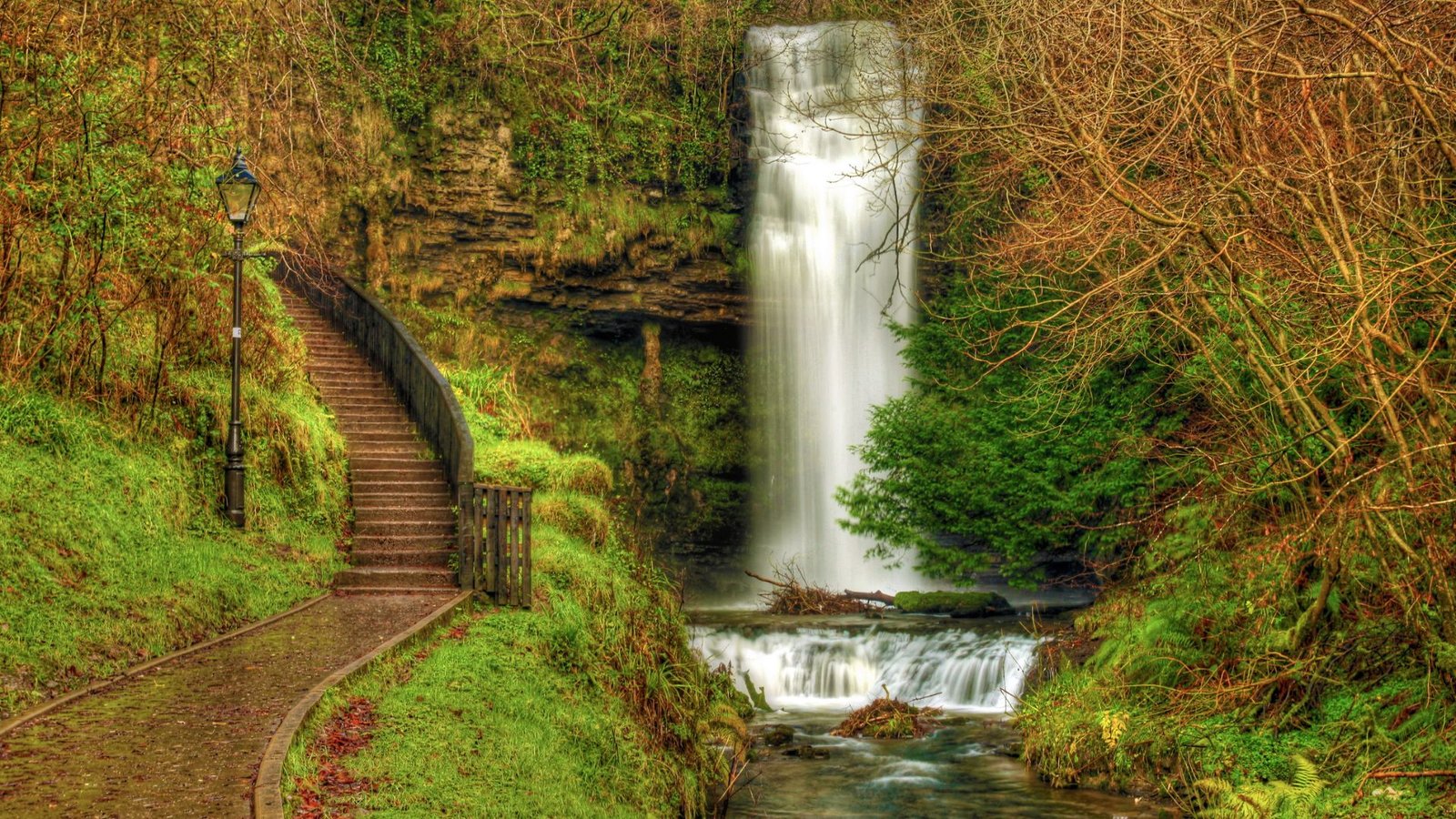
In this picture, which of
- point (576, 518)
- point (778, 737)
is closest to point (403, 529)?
point (576, 518)

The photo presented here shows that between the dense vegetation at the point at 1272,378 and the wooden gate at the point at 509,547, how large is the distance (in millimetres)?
5452

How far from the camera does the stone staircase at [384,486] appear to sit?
50.7 ft

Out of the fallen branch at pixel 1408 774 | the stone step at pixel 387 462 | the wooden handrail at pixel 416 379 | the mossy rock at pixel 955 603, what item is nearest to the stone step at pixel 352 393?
the wooden handrail at pixel 416 379

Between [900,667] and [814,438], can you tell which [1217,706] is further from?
[814,438]

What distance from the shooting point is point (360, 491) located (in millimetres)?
17625

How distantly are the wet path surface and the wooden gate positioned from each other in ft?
8.11

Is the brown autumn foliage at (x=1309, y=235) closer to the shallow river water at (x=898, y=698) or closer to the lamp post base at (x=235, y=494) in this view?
the shallow river water at (x=898, y=698)

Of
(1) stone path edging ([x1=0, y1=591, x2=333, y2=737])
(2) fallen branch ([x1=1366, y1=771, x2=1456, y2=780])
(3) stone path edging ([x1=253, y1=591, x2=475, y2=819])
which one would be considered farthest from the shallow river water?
(1) stone path edging ([x1=0, y1=591, x2=333, y2=737])

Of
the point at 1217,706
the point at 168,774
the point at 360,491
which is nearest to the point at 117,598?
the point at 168,774

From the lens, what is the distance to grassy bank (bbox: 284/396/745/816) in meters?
8.24

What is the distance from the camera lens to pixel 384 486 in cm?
1780

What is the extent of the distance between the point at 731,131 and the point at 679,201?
2130 millimetres

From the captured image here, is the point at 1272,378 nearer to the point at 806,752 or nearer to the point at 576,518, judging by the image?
the point at 806,752

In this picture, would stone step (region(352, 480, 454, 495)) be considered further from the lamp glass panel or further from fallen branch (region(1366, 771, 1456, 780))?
fallen branch (region(1366, 771, 1456, 780))
